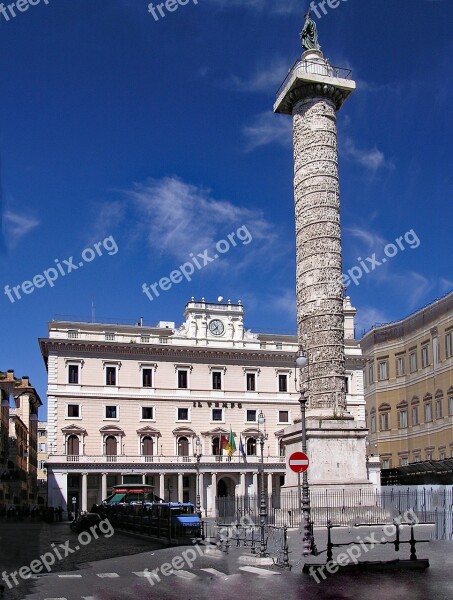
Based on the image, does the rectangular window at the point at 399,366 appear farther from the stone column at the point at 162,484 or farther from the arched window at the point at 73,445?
the arched window at the point at 73,445

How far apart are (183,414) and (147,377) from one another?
315 cm

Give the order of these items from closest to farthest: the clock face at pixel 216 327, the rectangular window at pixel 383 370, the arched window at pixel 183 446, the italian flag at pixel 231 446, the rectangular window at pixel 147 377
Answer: the italian flag at pixel 231 446
the arched window at pixel 183 446
the rectangular window at pixel 147 377
the rectangular window at pixel 383 370
the clock face at pixel 216 327

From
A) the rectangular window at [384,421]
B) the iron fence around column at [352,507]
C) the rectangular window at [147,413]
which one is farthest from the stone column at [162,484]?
the iron fence around column at [352,507]

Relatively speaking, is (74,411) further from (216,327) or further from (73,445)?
(216,327)

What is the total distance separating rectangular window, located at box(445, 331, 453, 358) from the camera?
40.7m

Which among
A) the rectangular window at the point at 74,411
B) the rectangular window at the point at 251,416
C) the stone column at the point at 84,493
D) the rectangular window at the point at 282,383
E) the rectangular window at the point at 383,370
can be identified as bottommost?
the stone column at the point at 84,493

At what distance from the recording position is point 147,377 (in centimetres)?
4891

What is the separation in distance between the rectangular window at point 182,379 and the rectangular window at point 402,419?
13.0 m

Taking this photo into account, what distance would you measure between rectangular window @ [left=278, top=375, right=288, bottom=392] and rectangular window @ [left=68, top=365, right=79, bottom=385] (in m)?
12.7

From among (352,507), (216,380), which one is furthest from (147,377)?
(352,507)

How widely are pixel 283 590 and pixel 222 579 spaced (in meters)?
1.82

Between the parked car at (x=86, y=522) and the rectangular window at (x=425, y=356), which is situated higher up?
the rectangular window at (x=425, y=356)

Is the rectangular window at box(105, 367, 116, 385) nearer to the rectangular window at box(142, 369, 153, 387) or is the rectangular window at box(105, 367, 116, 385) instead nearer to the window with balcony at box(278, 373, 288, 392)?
the rectangular window at box(142, 369, 153, 387)

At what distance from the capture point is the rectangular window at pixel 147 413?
4819 centimetres
